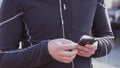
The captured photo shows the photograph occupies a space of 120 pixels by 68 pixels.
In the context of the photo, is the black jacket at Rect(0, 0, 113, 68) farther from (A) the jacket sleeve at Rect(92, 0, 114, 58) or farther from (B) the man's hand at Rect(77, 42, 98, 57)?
(A) the jacket sleeve at Rect(92, 0, 114, 58)

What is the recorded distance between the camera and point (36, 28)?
1355 millimetres

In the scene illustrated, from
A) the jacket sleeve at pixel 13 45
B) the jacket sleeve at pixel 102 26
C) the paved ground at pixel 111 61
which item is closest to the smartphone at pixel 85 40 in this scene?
the jacket sleeve at pixel 13 45

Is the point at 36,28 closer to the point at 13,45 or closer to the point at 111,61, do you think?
the point at 13,45

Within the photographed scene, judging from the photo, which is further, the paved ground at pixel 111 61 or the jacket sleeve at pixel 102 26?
the paved ground at pixel 111 61

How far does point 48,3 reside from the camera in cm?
136

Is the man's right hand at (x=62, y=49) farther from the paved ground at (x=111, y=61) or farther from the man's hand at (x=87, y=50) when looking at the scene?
the paved ground at (x=111, y=61)

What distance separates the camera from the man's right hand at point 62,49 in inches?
48.2

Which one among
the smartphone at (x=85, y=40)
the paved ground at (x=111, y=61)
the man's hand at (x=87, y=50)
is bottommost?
the paved ground at (x=111, y=61)

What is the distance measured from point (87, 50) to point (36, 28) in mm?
218

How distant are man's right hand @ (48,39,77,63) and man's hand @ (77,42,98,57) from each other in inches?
2.3

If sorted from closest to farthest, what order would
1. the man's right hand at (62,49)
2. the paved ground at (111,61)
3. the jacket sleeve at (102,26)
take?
the man's right hand at (62,49), the jacket sleeve at (102,26), the paved ground at (111,61)

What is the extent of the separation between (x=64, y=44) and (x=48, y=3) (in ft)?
0.72

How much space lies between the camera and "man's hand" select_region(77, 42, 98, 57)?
1.31 metres

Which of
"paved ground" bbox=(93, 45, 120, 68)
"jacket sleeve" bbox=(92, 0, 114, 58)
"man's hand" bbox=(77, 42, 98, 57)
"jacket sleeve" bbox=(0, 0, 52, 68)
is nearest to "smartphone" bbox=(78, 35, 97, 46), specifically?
"man's hand" bbox=(77, 42, 98, 57)
